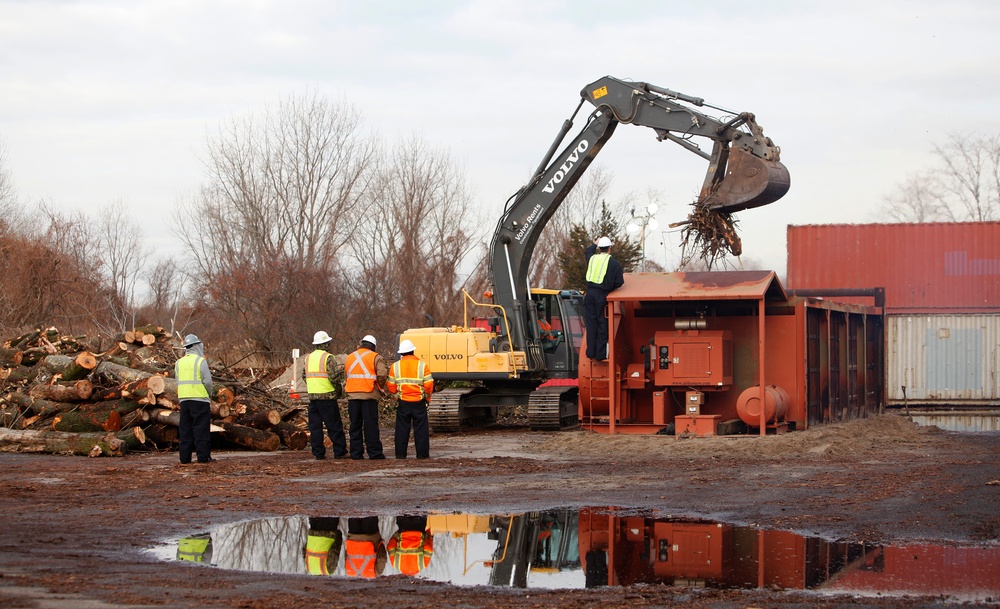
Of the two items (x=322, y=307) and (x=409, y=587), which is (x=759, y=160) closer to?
(x=409, y=587)

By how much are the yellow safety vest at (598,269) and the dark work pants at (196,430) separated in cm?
634

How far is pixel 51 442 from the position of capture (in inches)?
643

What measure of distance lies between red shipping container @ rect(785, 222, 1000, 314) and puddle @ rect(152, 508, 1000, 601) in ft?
64.1

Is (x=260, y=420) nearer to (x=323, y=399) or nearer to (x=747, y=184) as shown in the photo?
(x=323, y=399)

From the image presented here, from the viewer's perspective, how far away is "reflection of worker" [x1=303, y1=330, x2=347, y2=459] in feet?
50.9

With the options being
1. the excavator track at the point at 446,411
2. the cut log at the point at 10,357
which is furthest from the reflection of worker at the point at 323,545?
the cut log at the point at 10,357

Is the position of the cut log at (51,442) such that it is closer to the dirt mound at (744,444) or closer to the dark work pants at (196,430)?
the dark work pants at (196,430)

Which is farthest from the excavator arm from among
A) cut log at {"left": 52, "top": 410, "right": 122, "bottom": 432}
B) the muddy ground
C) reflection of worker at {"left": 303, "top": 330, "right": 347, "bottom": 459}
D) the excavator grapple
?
cut log at {"left": 52, "top": 410, "right": 122, "bottom": 432}

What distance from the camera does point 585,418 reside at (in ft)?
61.1

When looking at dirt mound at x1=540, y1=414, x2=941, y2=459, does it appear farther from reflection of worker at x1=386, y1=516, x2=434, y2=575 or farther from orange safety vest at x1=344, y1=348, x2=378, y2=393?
reflection of worker at x1=386, y1=516, x2=434, y2=575

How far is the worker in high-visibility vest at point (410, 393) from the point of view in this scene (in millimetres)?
15141

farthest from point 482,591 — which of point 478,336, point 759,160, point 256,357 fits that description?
point 256,357

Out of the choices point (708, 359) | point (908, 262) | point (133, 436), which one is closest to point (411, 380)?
point (133, 436)

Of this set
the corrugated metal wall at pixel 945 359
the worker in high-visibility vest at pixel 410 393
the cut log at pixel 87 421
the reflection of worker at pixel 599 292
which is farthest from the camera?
the corrugated metal wall at pixel 945 359
